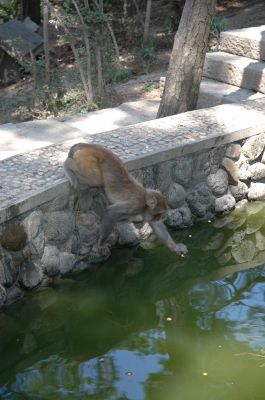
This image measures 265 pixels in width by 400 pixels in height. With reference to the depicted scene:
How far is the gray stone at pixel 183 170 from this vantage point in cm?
776

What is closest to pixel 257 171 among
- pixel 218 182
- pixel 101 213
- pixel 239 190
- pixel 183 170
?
pixel 239 190

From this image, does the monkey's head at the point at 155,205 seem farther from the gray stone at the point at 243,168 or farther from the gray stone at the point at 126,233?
the gray stone at the point at 243,168

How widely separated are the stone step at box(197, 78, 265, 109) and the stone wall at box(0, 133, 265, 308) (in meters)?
1.48

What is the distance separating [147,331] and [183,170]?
2.33 m

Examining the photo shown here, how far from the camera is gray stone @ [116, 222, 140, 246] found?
24.1ft

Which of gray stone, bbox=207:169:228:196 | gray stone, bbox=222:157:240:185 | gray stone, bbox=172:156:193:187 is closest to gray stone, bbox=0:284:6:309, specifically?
gray stone, bbox=172:156:193:187

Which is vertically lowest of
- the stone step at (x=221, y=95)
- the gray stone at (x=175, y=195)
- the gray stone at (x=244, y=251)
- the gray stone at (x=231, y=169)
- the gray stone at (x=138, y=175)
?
the gray stone at (x=244, y=251)

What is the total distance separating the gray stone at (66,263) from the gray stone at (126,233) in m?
0.70

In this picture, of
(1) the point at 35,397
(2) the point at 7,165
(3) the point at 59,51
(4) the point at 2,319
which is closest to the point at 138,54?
(3) the point at 59,51

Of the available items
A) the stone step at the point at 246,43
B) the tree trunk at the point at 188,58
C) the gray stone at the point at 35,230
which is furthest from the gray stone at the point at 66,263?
the stone step at the point at 246,43

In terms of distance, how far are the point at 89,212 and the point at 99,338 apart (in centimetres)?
145

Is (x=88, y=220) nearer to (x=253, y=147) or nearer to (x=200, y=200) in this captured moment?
(x=200, y=200)

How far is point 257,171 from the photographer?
8695 mm

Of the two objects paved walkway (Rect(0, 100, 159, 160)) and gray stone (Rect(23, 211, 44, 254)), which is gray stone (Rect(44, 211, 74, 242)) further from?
paved walkway (Rect(0, 100, 159, 160))
